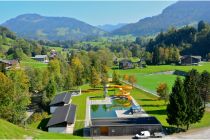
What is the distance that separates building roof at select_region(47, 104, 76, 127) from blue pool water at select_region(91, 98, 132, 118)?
131 inches

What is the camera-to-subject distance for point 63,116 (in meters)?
50.1

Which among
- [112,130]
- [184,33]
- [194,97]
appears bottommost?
[112,130]

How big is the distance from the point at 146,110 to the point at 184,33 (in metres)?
119

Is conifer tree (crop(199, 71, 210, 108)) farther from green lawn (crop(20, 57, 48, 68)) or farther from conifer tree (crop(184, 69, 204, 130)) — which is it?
green lawn (crop(20, 57, 48, 68))

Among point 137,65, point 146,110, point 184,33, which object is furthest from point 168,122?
point 184,33

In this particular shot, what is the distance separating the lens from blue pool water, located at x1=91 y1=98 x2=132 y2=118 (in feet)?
179

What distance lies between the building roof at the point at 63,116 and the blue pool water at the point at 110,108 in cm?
332

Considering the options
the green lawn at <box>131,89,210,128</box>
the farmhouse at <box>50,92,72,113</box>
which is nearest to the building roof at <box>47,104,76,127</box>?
the farmhouse at <box>50,92,72,113</box>

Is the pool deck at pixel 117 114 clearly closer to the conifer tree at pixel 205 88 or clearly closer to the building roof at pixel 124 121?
the building roof at pixel 124 121

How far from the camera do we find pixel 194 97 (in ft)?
152

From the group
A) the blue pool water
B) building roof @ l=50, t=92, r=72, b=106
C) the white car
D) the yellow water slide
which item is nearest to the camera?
the white car

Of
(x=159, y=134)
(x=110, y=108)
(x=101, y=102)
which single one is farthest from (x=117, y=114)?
(x=101, y=102)

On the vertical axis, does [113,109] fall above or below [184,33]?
below

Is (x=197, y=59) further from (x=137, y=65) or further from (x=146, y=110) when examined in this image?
(x=146, y=110)
